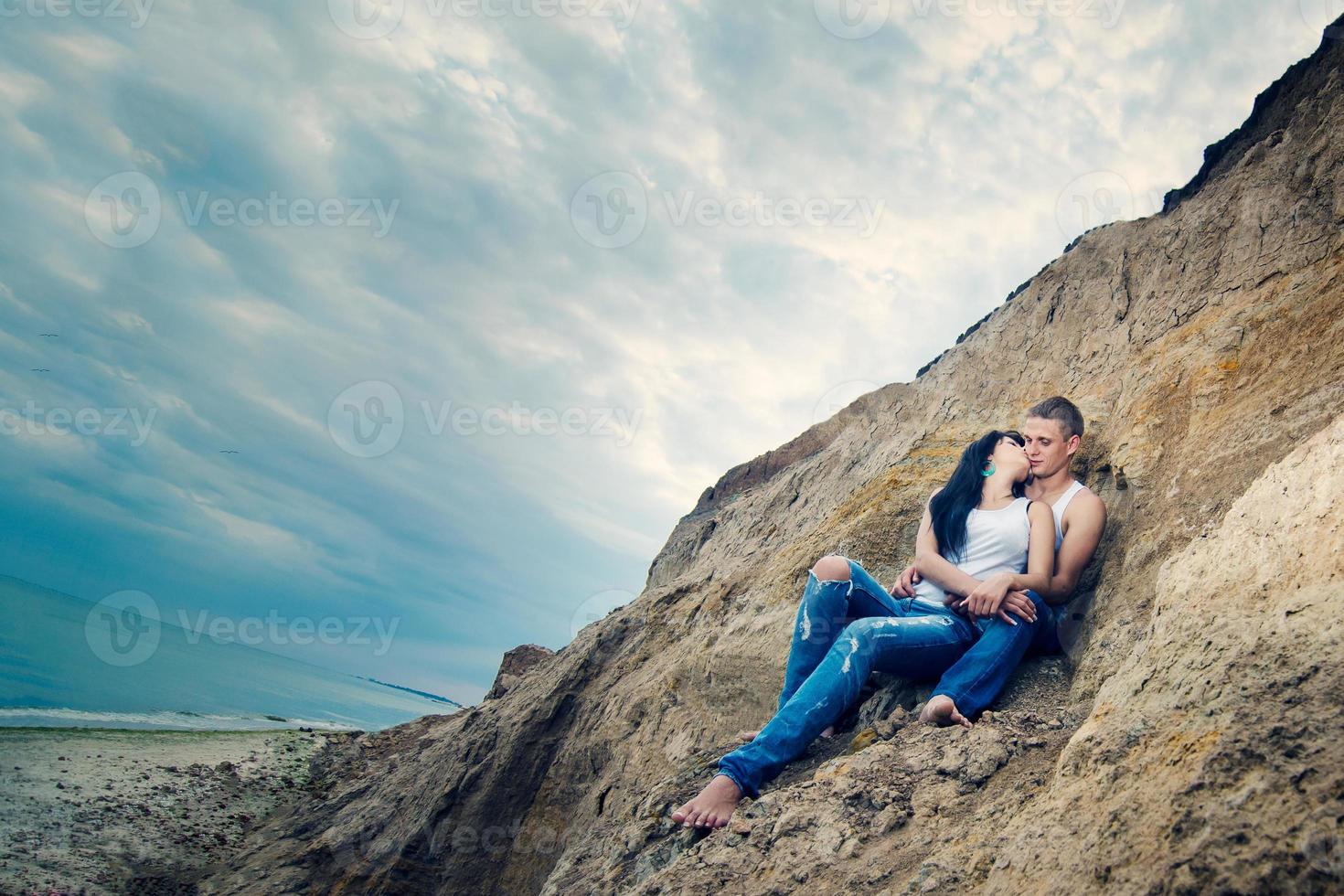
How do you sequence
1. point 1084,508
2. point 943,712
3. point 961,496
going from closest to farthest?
1. point 943,712
2. point 1084,508
3. point 961,496

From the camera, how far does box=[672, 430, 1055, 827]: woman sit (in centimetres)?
383

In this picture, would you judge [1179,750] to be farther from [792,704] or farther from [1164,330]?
[1164,330]

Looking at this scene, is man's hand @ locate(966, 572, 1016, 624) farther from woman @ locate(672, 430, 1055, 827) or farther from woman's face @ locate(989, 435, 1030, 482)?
woman's face @ locate(989, 435, 1030, 482)

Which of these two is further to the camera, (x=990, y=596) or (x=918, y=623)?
(x=918, y=623)

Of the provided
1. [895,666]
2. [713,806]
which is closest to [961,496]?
[895,666]

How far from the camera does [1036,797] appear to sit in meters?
2.62

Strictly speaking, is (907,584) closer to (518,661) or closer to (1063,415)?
(1063,415)

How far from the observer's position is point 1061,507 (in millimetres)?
4398

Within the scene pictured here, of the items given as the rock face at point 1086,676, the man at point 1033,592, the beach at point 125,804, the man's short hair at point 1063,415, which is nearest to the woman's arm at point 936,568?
the man at point 1033,592

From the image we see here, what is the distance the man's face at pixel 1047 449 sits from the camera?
15.4 feet

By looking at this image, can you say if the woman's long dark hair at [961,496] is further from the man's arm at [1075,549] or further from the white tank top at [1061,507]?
the man's arm at [1075,549]

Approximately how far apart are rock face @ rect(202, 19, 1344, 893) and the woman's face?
66 cm

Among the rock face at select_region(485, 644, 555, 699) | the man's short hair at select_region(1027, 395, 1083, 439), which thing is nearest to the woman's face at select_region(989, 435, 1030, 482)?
the man's short hair at select_region(1027, 395, 1083, 439)

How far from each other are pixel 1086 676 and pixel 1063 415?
1.94 metres
